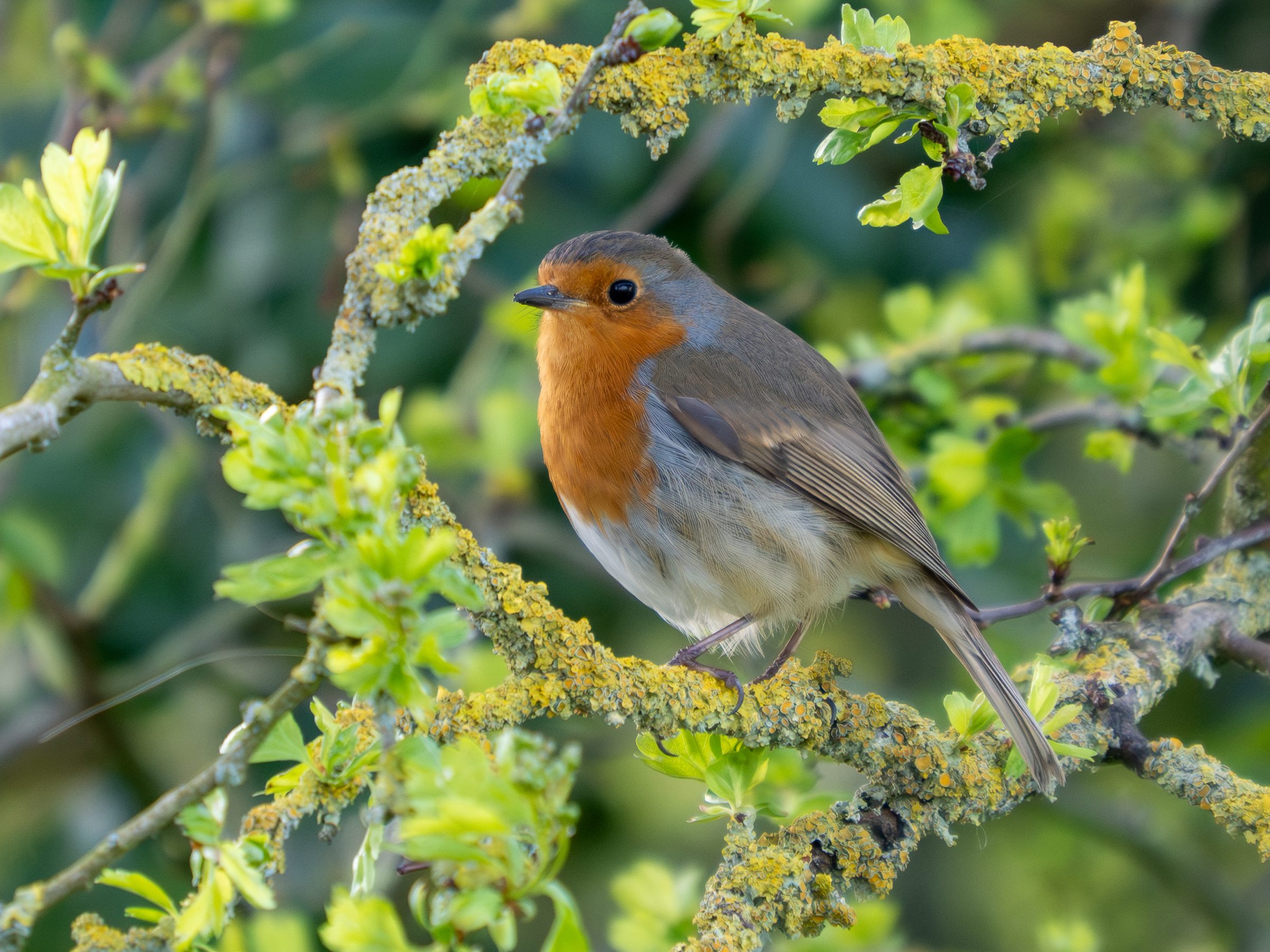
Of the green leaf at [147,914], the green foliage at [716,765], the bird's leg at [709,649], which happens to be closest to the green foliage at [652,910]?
the green foliage at [716,765]

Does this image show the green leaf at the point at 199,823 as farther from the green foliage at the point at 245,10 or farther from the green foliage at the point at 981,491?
the green foliage at the point at 245,10

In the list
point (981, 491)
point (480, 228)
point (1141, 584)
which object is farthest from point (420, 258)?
point (981, 491)

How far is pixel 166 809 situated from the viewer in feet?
4.47

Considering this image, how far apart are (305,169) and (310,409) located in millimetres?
3343

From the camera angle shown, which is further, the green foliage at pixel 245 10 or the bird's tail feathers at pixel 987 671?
the green foliage at pixel 245 10

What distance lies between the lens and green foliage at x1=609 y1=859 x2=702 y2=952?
2.44m

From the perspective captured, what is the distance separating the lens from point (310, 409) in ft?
4.71

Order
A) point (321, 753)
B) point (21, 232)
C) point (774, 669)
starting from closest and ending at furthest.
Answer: point (21, 232) < point (321, 753) < point (774, 669)

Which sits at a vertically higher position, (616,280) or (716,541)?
(616,280)

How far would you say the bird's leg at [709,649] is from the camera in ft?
7.69

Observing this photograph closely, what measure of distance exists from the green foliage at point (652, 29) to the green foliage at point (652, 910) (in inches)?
66.6

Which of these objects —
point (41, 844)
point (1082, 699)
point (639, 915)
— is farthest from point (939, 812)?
point (41, 844)

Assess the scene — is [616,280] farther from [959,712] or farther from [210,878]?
[210,878]

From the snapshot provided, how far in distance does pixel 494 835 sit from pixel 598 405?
218 cm
